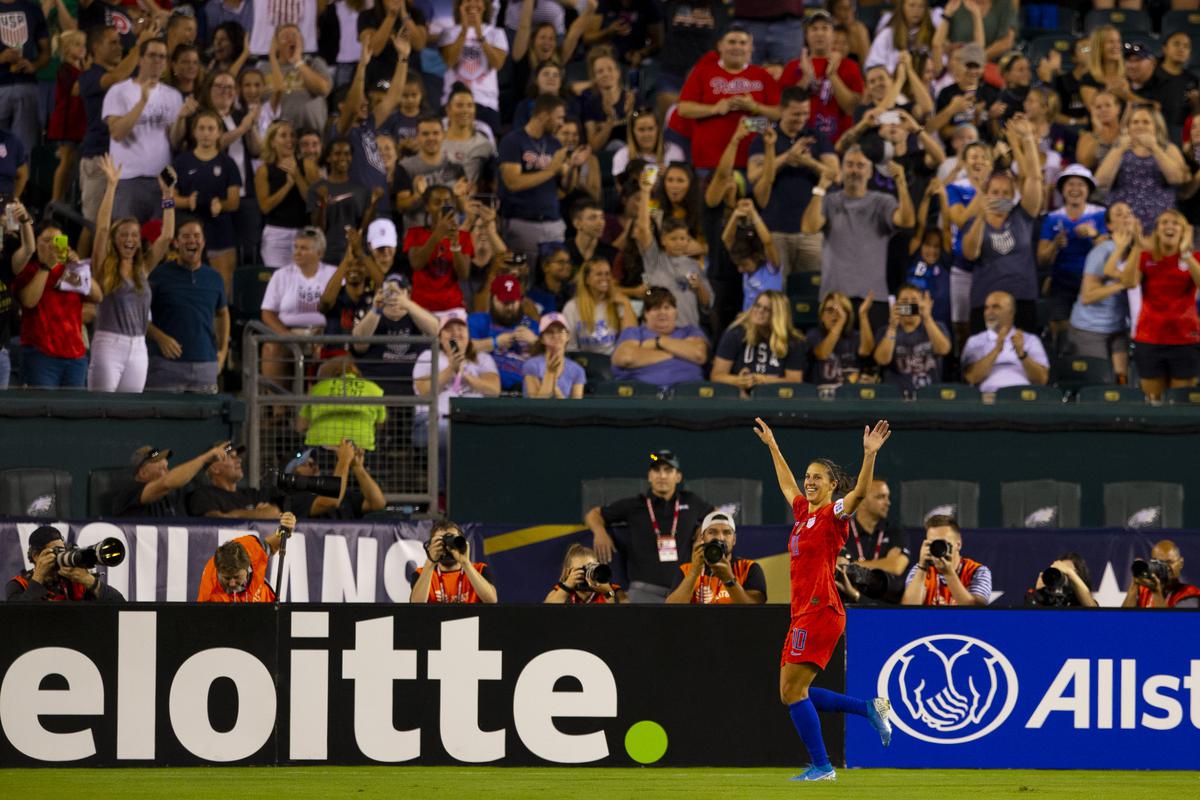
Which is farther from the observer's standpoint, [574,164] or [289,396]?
[574,164]

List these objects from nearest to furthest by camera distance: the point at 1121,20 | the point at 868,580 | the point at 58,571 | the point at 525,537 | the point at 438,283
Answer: the point at 58,571 < the point at 868,580 < the point at 525,537 < the point at 438,283 < the point at 1121,20

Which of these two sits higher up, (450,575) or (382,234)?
(382,234)

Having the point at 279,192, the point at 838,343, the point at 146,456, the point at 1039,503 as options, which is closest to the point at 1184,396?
the point at 1039,503

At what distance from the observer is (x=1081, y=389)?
14984 millimetres

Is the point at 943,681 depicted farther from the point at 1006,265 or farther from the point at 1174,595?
the point at 1006,265

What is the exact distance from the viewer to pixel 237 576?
11.3m

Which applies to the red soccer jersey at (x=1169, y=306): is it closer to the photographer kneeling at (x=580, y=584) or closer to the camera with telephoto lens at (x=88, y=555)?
the photographer kneeling at (x=580, y=584)

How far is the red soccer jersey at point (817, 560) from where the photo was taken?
9.88 meters

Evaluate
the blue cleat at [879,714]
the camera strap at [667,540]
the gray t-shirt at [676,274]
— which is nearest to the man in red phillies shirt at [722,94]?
the gray t-shirt at [676,274]

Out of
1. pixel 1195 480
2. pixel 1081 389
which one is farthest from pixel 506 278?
pixel 1195 480

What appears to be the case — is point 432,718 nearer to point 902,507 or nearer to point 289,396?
point 289,396

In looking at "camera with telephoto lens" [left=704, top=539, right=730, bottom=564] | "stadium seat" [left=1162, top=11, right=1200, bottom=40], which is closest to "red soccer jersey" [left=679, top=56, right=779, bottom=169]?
"stadium seat" [left=1162, top=11, right=1200, bottom=40]

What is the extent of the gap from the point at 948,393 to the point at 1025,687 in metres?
4.31

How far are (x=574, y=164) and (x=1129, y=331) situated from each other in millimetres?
4935
